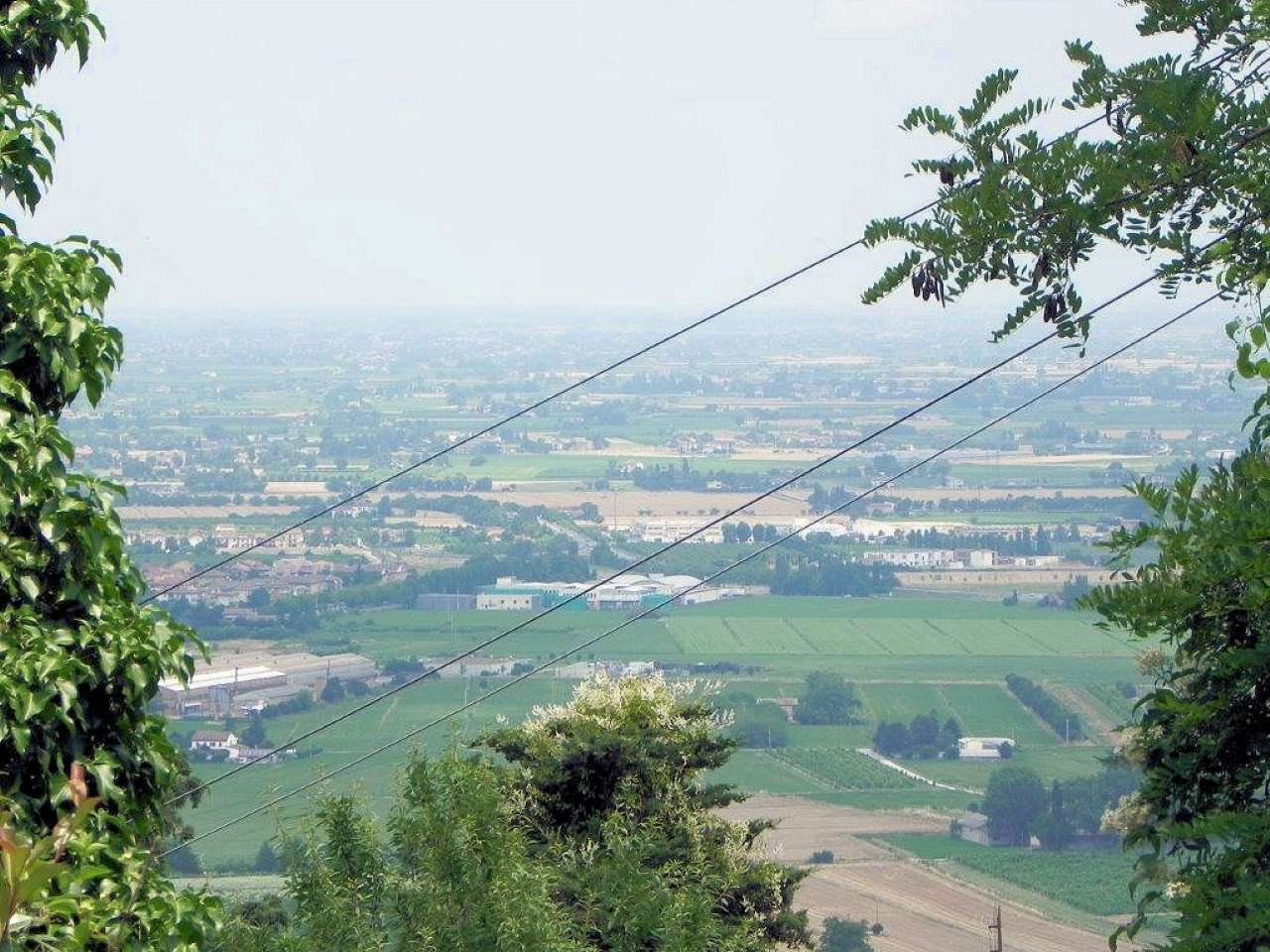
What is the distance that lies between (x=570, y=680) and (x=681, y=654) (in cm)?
590

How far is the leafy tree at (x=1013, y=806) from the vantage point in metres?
30.5

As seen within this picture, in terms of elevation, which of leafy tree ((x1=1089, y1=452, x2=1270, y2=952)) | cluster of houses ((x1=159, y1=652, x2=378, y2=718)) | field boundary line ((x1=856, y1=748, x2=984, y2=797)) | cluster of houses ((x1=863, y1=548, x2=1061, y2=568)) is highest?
leafy tree ((x1=1089, y1=452, x2=1270, y2=952))

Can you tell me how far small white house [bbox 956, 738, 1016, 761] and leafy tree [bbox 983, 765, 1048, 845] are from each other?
15.2 ft

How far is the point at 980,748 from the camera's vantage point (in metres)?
37.9

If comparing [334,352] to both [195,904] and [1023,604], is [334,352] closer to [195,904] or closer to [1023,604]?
[1023,604]

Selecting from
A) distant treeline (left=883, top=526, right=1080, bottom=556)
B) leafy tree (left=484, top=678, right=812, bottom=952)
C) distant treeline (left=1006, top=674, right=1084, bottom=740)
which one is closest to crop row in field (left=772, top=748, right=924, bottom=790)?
distant treeline (left=1006, top=674, right=1084, bottom=740)

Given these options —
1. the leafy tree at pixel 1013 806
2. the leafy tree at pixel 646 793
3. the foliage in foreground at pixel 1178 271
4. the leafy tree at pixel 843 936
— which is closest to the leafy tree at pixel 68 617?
the foliage in foreground at pixel 1178 271

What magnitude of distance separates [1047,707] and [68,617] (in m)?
38.4

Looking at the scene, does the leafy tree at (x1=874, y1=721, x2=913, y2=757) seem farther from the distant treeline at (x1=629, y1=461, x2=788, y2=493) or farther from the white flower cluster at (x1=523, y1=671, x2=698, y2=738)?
the distant treeline at (x1=629, y1=461, x2=788, y2=493)

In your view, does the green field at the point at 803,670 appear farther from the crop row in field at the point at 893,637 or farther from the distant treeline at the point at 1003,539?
the distant treeline at the point at 1003,539

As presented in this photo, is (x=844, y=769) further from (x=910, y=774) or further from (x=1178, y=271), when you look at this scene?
(x=1178, y=271)

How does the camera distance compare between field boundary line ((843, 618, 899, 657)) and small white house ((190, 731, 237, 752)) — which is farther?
field boundary line ((843, 618, 899, 657))

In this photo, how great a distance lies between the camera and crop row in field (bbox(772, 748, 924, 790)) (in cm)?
3550

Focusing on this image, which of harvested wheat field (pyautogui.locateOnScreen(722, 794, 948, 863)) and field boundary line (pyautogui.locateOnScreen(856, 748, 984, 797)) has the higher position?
harvested wheat field (pyautogui.locateOnScreen(722, 794, 948, 863))
